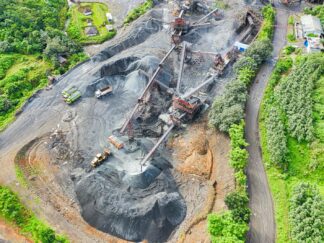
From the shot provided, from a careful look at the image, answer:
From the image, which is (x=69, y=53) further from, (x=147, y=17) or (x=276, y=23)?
(x=276, y=23)

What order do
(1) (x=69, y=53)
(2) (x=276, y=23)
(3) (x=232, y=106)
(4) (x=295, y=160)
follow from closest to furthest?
1. (4) (x=295, y=160)
2. (3) (x=232, y=106)
3. (1) (x=69, y=53)
4. (2) (x=276, y=23)

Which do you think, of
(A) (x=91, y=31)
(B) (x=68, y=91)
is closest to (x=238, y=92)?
(B) (x=68, y=91)

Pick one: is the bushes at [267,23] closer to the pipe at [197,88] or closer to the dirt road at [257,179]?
the dirt road at [257,179]

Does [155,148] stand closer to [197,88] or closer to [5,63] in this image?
[197,88]

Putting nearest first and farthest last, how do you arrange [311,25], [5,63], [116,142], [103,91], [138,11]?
[116,142], [103,91], [5,63], [311,25], [138,11]

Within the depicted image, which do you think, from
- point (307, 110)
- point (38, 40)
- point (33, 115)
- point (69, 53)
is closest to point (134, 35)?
point (69, 53)

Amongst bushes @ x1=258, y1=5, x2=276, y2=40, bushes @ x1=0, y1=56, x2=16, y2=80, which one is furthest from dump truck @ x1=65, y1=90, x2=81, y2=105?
bushes @ x1=258, y1=5, x2=276, y2=40
